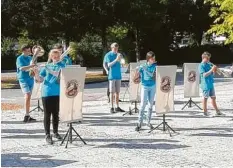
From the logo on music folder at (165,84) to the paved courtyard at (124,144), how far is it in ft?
2.93

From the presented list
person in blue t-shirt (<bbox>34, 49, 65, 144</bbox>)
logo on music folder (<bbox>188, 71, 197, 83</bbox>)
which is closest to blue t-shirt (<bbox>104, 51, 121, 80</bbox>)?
logo on music folder (<bbox>188, 71, 197, 83</bbox>)

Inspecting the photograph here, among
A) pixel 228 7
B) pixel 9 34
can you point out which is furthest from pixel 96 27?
pixel 228 7

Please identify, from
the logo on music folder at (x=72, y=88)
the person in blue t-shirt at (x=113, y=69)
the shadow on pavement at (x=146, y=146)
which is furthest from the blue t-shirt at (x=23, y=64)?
the shadow on pavement at (x=146, y=146)

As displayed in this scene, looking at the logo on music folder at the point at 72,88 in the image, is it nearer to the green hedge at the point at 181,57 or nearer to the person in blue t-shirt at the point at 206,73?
the person in blue t-shirt at the point at 206,73

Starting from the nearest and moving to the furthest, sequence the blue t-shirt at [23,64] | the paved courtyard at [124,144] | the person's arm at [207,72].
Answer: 1. the paved courtyard at [124,144]
2. the blue t-shirt at [23,64]
3. the person's arm at [207,72]

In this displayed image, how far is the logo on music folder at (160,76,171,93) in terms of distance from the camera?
987 cm

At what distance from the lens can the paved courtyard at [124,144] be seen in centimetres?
725

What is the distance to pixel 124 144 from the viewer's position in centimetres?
866

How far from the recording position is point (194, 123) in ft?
→ 36.7

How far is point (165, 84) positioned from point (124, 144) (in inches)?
74.4

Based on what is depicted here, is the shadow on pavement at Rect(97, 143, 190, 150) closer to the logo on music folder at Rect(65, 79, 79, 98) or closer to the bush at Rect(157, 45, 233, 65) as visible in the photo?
the logo on music folder at Rect(65, 79, 79, 98)

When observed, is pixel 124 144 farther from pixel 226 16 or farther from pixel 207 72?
pixel 226 16

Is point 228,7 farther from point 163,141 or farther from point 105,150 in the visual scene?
point 105,150

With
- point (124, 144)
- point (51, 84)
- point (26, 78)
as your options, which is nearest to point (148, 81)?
point (124, 144)
